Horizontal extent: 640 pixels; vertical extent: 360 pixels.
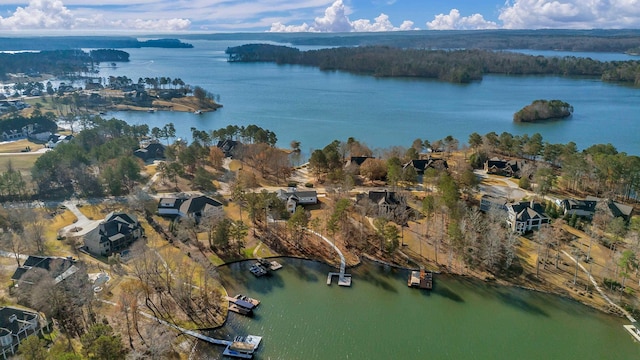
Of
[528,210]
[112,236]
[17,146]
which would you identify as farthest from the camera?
[17,146]

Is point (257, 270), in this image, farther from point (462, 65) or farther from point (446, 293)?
point (462, 65)

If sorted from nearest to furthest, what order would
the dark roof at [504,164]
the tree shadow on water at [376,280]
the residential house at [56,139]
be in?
the tree shadow on water at [376,280] → the dark roof at [504,164] → the residential house at [56,139]

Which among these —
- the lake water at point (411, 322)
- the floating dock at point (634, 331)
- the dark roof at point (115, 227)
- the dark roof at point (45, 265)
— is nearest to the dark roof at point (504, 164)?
the lake water at point (411, 322)

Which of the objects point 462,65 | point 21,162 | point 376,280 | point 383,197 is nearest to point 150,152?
point 21,162

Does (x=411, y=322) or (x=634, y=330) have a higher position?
(x=634, y=330)

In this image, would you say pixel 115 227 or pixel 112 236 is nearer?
pixel 112 236

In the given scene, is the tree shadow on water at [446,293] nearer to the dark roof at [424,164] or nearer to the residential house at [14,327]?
the residential house at [14,327]
